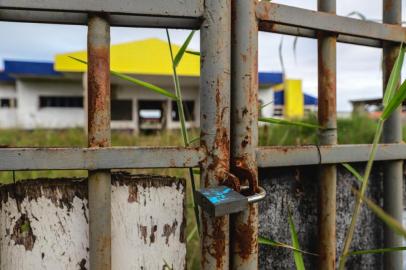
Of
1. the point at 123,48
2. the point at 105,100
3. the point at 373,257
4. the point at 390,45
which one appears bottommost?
the point at 373,257

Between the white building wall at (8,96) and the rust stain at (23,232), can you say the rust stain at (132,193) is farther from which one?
the white building wall at (8,96)

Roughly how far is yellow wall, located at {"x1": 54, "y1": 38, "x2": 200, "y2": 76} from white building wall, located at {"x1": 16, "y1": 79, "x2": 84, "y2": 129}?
115 inches

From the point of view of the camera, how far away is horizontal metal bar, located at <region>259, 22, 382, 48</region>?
0.66 m

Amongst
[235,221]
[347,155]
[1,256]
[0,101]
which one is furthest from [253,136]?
[0,101]

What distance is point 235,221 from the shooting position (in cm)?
62

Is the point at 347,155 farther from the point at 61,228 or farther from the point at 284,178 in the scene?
the point at 61,228

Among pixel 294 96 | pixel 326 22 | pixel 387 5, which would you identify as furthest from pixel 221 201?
pixel 294 96

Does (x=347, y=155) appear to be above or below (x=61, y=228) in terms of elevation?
above

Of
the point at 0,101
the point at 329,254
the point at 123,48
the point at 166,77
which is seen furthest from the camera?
the point at 0,101

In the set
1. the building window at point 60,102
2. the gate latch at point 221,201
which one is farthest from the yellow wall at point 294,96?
the gate latch at point 221,201

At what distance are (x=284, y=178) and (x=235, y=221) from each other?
0.20 m

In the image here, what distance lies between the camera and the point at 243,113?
0.62 meters

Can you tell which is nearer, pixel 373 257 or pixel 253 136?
pixel 253 136

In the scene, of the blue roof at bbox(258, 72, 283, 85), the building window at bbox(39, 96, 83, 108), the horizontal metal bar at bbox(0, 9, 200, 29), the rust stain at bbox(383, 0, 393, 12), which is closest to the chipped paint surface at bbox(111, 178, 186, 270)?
the horizontal metal bar at bbox(0, 9, 200, 29)
